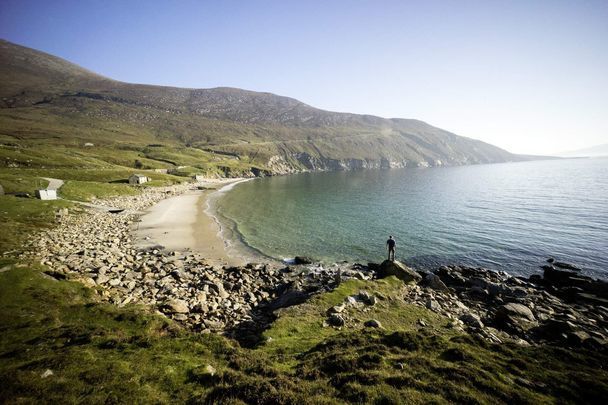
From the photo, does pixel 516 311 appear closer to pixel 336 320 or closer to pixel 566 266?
pixel 336 320

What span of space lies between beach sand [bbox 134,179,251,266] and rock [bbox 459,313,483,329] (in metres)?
25.5

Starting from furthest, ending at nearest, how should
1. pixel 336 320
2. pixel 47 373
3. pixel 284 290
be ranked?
pixel 284 290, pixel 336 320, pixel 47 373

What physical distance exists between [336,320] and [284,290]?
8733 mm

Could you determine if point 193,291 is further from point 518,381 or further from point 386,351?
point 518,381

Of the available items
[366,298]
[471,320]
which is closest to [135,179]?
[366,298]

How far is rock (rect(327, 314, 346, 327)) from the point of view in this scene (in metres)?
17.6

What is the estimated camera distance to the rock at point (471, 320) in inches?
773

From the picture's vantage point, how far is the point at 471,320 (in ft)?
66.2

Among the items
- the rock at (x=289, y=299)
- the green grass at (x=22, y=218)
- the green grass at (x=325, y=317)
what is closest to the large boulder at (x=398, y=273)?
the green grass at (x=325, y=317)

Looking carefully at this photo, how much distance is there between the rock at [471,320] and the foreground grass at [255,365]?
6.43 meters

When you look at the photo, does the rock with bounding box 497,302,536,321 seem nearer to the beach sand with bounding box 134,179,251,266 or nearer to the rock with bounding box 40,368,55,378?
the beach sand with bounding box 134,179,251,266

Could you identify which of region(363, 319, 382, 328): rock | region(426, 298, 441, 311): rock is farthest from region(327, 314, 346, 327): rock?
region(426, 298, 441, 311): rock

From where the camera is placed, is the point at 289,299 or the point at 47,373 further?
the point at 289,299

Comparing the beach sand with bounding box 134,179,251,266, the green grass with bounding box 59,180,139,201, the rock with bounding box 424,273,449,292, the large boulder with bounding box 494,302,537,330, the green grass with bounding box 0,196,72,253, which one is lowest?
the beach sand with bounding box 134,179,251,266
